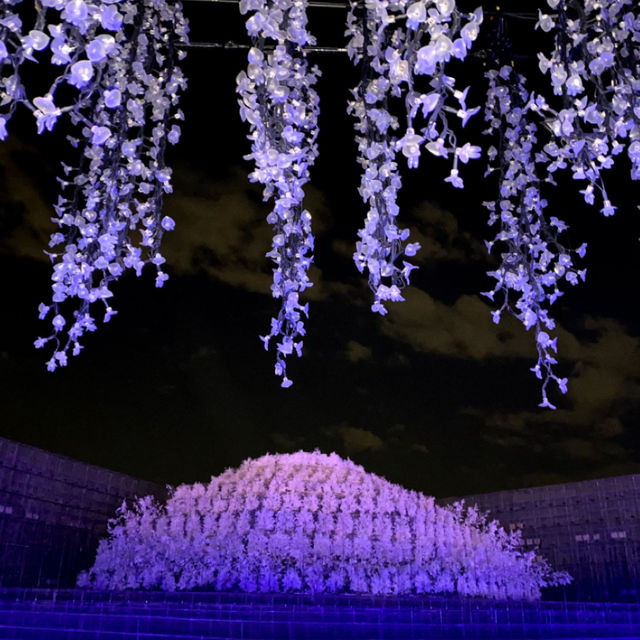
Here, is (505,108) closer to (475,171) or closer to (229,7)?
(229,7)

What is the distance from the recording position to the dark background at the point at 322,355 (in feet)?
30.2

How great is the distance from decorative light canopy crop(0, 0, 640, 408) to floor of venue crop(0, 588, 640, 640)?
7.42 ft

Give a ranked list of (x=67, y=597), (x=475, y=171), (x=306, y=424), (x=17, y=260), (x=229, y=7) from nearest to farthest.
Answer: (x=229, y=7) → (x=67, y=597) → (x=475, y=171) → (x=17, y=260) → (x=306, y=424)

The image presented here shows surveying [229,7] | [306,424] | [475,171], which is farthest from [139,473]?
[229,7]

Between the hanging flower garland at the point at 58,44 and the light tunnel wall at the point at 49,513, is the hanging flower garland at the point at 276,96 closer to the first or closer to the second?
the hanging flower garland at the point at 58,44

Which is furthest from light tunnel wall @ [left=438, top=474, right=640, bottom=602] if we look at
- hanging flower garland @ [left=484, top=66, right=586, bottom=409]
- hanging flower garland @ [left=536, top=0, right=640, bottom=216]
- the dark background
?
hanging flower garland @ [left=536, top=0, right=640, bottom=216]

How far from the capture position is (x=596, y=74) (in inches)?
84.6

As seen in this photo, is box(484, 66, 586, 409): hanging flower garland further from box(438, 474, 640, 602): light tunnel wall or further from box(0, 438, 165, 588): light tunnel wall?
box(438, 474, 640, 602): light tunnel wall

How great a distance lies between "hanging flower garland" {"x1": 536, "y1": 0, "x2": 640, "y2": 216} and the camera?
2.03 meters

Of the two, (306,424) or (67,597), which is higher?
(306,424)

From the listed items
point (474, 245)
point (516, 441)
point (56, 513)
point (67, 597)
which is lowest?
point (67, 597)

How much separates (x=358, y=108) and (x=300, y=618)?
3.63 m

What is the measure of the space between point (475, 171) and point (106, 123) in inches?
190

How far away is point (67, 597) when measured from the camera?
235 inches
